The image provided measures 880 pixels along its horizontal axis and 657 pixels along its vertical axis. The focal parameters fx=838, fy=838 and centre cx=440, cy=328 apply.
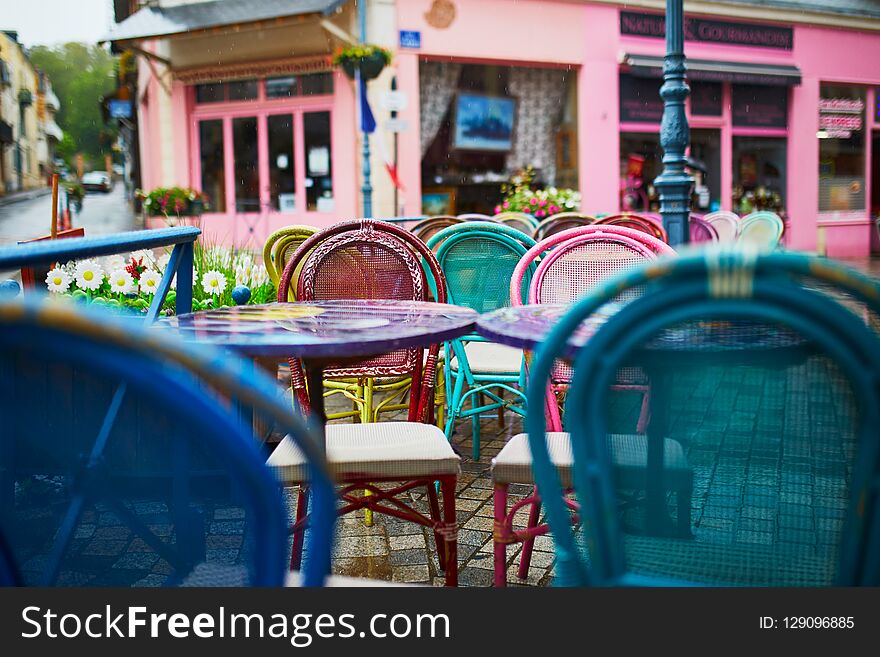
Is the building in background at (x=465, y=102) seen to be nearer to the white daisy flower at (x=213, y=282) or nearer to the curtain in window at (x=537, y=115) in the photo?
the curtain in window at (x=537, y=115)

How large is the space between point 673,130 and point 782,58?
12.6 metres

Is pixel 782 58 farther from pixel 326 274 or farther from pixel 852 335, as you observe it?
pixel 852 335

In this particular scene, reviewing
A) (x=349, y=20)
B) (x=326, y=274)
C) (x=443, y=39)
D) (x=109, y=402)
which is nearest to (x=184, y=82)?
(x=349, y=20)

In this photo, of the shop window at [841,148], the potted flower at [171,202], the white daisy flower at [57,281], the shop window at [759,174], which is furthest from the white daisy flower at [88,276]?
the shop window at [841,148]

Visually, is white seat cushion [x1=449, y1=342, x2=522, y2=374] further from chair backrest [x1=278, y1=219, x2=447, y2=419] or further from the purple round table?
the purple round table

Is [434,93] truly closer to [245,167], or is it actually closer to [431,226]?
[245,167]

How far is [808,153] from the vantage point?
53.0 ft

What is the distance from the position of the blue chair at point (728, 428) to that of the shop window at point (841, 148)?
666 inches

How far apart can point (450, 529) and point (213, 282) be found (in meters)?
1.84

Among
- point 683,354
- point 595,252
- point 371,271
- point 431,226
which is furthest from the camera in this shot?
point 431,226

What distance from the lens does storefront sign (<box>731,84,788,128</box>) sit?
15477 mm

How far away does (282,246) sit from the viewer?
14.3 feet

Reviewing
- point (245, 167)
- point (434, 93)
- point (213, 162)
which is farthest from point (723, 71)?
point (213, 162)

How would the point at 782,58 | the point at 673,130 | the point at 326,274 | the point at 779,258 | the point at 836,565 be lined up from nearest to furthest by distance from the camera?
the point at 779,258
the point at 836,565
the point at 326,274
the point at 673,130
the point at 782,58
